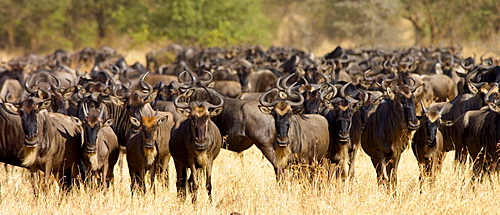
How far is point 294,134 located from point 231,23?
95.4 ft

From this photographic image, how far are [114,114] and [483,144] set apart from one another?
487cm

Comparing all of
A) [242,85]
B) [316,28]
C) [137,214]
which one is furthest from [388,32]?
[137,214]

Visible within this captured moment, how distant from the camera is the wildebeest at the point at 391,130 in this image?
26.1 ft

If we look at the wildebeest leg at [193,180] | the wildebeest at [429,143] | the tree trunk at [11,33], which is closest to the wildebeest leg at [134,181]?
the wildebeest leg at [193,180]

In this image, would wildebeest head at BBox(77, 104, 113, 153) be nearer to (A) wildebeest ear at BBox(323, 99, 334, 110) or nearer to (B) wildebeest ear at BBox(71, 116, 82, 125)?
(B) wildebeest ear at BBox(71, 116, 82, 125)

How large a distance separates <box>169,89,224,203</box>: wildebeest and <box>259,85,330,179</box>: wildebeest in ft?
2.23

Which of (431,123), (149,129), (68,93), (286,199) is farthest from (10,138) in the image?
(431,123)

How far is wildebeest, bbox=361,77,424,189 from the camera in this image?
313 inches

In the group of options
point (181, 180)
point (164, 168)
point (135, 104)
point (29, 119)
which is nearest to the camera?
point (29, 119)

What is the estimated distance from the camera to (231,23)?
3712 cm

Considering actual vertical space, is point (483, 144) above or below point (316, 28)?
below

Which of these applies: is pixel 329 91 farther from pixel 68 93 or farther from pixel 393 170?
pixel 68 93

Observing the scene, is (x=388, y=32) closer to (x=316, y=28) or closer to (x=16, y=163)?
(x=316, y=28)

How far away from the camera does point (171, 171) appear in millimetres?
10281
